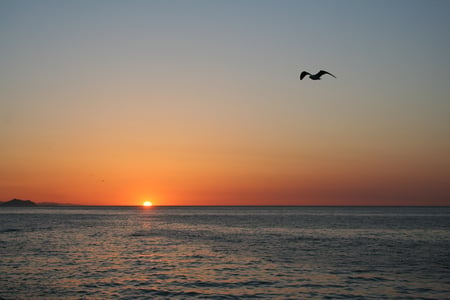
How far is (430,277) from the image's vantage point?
2869cm

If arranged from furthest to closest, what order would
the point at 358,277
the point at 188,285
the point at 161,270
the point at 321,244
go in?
1. the point at 321,244
2. the point at 161,270
3. the point at 358,277
4. the point at 188,285

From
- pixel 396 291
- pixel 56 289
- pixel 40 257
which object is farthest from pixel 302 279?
pixel 40 257

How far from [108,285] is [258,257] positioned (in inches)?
594

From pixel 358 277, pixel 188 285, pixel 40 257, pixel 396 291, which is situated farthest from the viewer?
pixel 40 257

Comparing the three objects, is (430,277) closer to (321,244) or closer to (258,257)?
(258,257)

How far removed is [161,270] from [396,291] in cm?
1481

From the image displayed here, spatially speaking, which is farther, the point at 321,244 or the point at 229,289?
the point at 321,244

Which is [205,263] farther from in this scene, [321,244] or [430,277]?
[321,244]

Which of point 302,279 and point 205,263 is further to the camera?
point 205,263

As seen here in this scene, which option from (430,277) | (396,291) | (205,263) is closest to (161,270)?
(205,263)

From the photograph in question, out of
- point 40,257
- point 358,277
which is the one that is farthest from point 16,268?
point 358,277

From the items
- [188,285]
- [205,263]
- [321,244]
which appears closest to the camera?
[188,285]

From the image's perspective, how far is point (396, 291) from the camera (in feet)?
80.9

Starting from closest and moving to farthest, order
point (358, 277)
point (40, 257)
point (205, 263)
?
point (358, 277) < point (205, 263) < point (40, 257)
